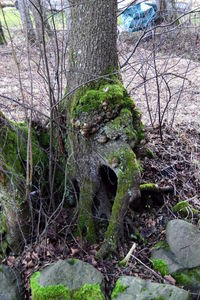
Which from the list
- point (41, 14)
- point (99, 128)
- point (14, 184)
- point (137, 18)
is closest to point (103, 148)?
point (99, 128)

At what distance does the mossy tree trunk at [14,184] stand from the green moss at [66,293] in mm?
656

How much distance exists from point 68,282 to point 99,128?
5.16 feet

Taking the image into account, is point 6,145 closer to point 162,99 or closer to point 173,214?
point 173,214

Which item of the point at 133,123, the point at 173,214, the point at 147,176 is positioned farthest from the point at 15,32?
the point at 173,214

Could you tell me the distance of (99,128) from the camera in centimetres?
361

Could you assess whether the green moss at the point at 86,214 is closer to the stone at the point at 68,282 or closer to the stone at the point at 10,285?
the stone at the point at 68,282

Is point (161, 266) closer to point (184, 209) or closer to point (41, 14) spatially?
point (184, 209)

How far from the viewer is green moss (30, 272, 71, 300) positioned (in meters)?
3.02

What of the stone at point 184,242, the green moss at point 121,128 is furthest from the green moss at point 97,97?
the stone at point 184,242

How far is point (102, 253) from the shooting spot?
11.1 feet

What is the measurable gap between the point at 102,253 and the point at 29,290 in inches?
32.3

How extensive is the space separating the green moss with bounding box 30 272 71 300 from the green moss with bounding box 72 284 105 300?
9cm

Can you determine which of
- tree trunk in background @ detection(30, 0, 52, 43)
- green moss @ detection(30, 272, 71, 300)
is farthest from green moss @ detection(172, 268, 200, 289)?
tree trunk in background @ detection(30, 0, 52, 43)

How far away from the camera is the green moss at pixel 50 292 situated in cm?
302
